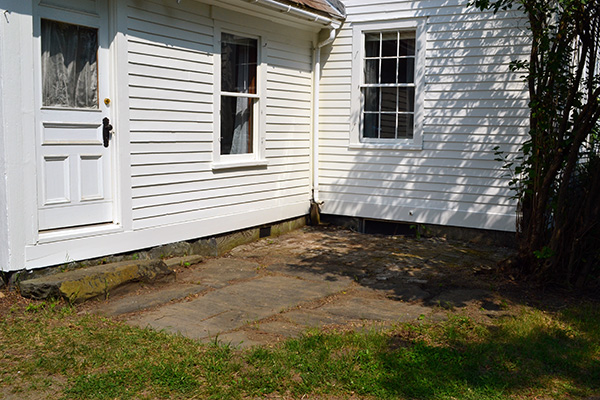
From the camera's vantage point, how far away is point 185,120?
26.0 feet

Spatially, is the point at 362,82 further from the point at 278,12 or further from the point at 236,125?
the point at 236,125

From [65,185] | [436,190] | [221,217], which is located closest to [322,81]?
→ [436,190]

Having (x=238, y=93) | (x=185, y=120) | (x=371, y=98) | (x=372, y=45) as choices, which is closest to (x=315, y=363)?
(x=185, y=120)

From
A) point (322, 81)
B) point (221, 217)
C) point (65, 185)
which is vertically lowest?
point (221, 217)

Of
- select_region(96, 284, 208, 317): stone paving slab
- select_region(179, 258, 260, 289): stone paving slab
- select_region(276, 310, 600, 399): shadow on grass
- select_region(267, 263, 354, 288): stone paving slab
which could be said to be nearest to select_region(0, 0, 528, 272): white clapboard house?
select_region(179, 258, 260, 289): stone paving slab

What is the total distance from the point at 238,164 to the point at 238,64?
1403 millimetres

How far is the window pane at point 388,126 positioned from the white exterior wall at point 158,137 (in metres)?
1.57

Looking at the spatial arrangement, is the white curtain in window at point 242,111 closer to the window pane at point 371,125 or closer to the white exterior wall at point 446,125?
the white exterior wall at point 446,125

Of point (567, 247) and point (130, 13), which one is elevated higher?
point (130, 13)

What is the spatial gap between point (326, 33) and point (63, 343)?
272 inches

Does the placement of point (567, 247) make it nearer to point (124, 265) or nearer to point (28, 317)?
point (124, 265)

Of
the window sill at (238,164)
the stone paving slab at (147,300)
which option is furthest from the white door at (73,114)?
the window sill at (238,164)

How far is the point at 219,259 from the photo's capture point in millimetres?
8188

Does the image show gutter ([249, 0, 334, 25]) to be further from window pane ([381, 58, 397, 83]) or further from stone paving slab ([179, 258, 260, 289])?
stone paving slab ([179, 258, 260, 289])
